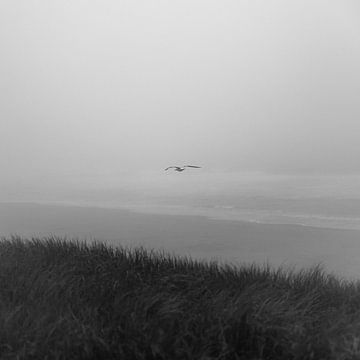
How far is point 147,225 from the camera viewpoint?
13750mm

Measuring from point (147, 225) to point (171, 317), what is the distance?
372 inches

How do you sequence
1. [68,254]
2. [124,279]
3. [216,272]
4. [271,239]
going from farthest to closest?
[271,239], [68,254], [216,272], [124,279]

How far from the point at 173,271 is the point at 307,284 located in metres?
1.55

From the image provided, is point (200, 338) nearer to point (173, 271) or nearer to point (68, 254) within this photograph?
point (173, 271)

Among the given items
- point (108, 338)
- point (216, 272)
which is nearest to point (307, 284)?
point (216, 272)

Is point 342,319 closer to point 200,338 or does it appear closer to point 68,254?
point 200,338

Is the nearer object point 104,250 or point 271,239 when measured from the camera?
point 104,250

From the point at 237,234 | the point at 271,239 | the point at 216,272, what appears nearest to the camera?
the point at 216,272

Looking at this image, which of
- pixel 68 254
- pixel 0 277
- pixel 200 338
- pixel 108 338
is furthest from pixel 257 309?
pixel 68 254

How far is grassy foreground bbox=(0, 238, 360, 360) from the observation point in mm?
3881

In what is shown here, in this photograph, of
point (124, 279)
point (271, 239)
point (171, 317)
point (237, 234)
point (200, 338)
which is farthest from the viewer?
point (237, 234)

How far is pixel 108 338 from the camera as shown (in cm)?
402

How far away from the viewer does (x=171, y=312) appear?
442 centimetres

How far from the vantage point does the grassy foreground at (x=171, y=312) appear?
12.7 feet
